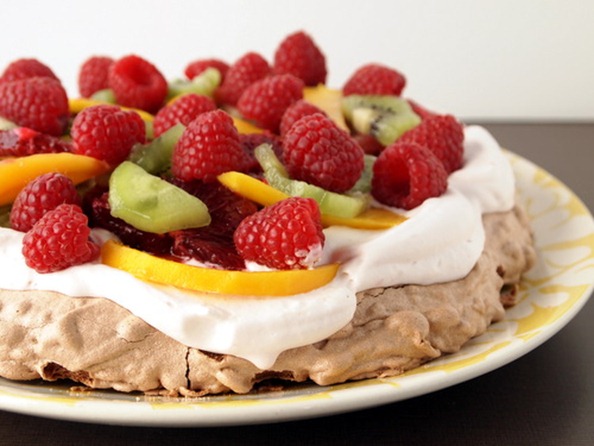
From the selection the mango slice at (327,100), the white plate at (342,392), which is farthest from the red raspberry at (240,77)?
the white plate at (342,392)

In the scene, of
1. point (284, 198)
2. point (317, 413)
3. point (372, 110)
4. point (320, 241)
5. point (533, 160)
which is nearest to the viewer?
point (317, 413)

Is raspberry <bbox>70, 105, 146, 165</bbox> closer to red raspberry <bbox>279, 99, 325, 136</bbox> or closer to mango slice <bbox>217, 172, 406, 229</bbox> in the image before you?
mango slice <bbox>217, 172, 406, 229</bbox>

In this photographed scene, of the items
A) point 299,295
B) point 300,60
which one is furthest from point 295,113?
point 299,295

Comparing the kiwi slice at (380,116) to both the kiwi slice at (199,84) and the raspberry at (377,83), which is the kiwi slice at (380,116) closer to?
the raspberry at (377,83)

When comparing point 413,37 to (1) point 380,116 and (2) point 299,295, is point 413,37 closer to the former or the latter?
(1) point 380,116

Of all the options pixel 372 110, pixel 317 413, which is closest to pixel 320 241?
pixel 317 413

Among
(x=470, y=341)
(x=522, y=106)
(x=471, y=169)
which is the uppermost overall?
(x=471, y=169)

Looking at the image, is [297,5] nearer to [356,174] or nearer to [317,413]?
[356,174]
